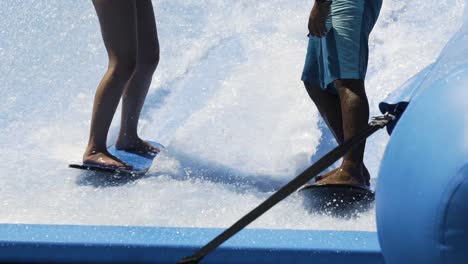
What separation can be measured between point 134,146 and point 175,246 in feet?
4.06

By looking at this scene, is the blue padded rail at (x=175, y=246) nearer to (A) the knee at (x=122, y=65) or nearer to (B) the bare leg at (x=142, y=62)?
(A) the knee at (x=122, y=65)

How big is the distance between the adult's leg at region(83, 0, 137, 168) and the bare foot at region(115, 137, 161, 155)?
25cm

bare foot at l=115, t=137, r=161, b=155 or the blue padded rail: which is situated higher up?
the blue padded rail

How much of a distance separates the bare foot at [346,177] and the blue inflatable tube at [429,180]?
103cm

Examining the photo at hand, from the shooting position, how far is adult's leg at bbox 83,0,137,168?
3211 mm

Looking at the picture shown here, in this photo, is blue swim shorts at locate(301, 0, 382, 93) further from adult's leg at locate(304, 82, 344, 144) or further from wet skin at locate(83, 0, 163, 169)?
wet skin at locate(83, 0, 163, 169)

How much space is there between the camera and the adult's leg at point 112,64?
10.5 feet

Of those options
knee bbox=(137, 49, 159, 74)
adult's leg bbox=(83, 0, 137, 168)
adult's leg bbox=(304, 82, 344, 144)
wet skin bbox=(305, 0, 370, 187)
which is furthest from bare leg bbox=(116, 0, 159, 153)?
wet skin bbox=(305, 0, 370, 187)

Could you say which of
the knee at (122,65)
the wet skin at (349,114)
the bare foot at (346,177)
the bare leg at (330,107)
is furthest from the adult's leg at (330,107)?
the knee at (122,65)

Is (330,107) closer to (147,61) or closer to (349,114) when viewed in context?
(349,114)

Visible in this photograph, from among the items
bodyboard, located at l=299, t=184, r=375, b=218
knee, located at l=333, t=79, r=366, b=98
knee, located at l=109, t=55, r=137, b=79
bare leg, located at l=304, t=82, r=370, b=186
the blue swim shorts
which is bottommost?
bodyboard, located at l=299, t=184, r=375, b=218

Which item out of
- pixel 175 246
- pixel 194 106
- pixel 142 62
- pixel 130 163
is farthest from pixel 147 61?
pixel 175 246

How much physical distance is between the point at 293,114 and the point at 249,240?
1.48 meters

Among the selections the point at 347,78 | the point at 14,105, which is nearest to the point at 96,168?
the point at 347,78
